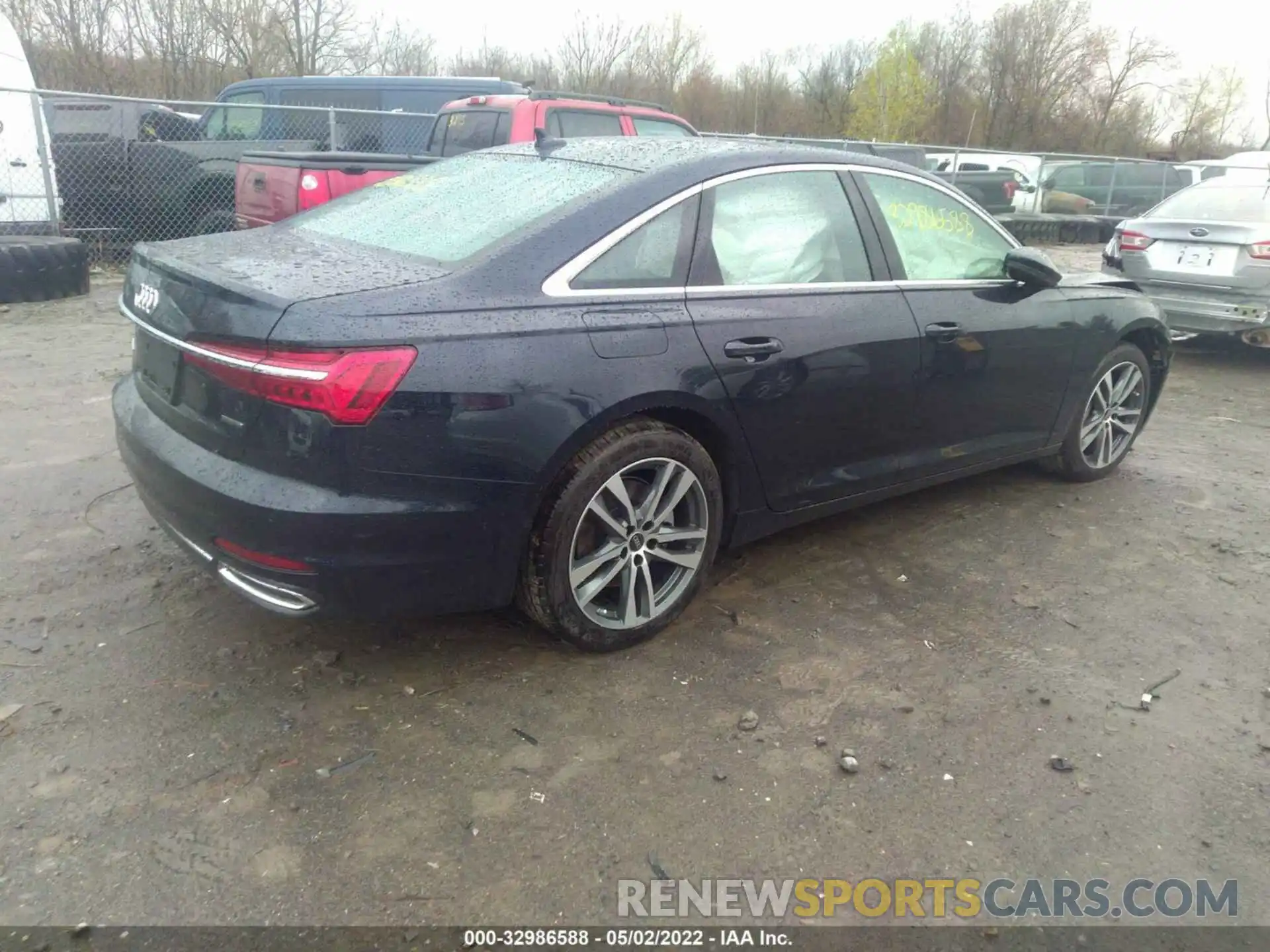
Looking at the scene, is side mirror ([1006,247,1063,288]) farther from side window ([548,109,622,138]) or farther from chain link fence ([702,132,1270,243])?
chain link fence ([702,132,1270,243])

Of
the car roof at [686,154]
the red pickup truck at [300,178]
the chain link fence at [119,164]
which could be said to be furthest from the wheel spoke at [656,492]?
the chain link fence at [119,164]

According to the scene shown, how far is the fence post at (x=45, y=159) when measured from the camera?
9.19 m

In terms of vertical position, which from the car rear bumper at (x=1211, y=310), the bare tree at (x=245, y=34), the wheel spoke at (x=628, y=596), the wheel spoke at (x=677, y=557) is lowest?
the wheel spoke at (x=628, y=596)

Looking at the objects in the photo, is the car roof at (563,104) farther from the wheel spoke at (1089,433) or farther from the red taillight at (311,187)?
the wheel spoke at (1089,433)

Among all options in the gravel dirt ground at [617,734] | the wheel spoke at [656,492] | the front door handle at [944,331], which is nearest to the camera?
the gravel dirt ground at [617,734]

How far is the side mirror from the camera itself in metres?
4.03

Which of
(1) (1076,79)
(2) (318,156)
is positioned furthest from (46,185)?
(1) (1076,79)

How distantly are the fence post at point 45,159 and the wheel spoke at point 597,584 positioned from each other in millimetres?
9177

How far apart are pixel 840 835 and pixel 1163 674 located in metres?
1.51

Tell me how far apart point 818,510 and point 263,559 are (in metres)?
2.03

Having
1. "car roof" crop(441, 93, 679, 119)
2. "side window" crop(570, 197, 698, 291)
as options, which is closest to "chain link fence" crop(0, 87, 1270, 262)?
"car roof" crop(441, 93, 679, 119)

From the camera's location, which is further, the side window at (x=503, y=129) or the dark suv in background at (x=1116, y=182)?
the dark suv in background at (x=1116, y=182)

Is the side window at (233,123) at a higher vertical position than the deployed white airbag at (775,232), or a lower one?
higher

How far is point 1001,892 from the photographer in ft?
7.32
